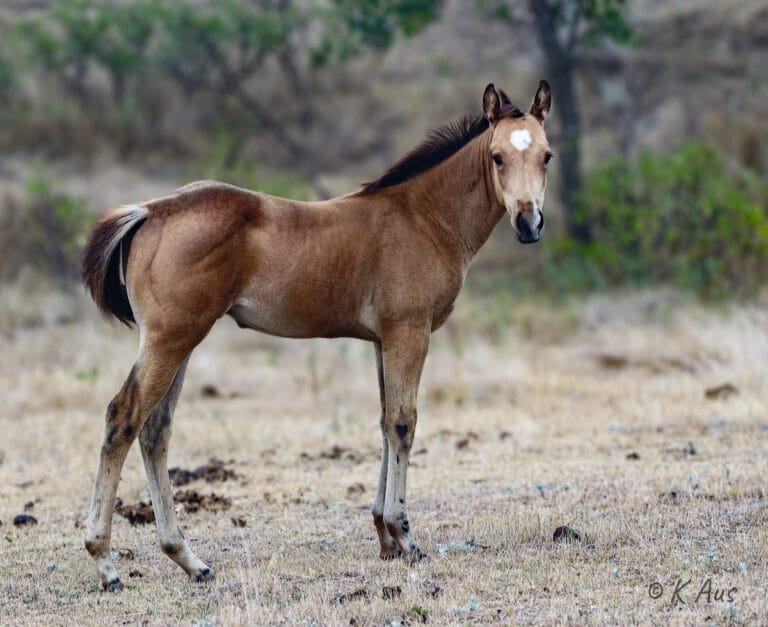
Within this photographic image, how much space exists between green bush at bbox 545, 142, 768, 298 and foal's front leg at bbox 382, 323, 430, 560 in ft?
40.5

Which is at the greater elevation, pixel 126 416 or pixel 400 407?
pixel 400 407

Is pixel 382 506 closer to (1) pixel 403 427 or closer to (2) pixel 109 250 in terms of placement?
(1) pixel 403 427

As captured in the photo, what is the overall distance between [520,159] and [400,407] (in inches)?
66.5

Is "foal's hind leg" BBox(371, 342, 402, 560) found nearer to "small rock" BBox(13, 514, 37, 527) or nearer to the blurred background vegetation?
"small rock" BBox(13, 514, 37, 527)

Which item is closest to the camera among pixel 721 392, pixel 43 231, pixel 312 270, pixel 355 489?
pixel 312 270

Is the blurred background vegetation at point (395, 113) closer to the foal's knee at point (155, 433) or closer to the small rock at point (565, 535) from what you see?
the small rock at point (565, 535)

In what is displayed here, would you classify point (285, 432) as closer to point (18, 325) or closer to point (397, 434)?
point (397, 434)

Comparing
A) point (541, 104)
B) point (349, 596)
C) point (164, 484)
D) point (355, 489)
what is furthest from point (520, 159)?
point (355, 489)

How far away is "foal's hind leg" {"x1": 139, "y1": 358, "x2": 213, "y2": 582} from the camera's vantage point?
611 cm

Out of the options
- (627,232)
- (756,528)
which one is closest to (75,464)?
(756,528)

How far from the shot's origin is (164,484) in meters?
6.20

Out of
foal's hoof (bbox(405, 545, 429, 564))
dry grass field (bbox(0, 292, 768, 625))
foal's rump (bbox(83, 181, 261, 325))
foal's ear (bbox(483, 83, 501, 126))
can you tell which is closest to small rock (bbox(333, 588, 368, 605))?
dry grass field (bbox(0, 292, 768, 625))

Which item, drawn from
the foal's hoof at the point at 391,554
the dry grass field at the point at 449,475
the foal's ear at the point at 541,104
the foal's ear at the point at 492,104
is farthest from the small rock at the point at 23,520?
the foal's ear at the point at 541,104

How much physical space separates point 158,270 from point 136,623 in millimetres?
1952
